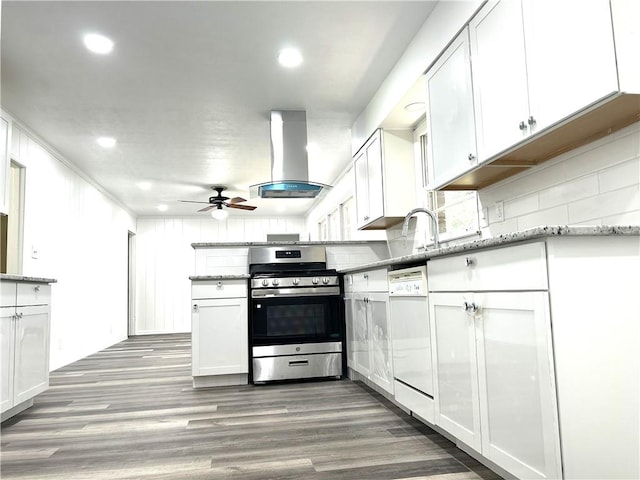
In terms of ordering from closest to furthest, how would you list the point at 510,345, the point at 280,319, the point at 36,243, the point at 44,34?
1. the point at 510,345
2. the point at 44,34
3. the point at 280,319
4. the point at 36,243

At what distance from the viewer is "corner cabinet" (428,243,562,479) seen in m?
1.38

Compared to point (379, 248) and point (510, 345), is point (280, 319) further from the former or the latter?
point (510, 345)

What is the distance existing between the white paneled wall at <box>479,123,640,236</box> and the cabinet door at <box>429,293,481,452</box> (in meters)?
0.66

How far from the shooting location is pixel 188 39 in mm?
3105

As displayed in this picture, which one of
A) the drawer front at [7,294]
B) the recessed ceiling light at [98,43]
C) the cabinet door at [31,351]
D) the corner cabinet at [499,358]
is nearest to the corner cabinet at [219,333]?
→ the cabinet door at [31,351]

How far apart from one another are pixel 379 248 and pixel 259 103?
1.78 metres

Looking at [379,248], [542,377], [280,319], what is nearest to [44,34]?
[280,319]

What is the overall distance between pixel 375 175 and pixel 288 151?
94cm

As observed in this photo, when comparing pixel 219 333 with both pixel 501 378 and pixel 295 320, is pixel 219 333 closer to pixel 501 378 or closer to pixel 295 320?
pixel 295 320

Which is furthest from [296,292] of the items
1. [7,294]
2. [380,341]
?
[7,294]

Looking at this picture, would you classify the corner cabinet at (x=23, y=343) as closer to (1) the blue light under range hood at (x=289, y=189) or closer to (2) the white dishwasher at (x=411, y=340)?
(1) the blue light under range hood at (x=289, y=189)

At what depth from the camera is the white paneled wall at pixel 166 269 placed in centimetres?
945

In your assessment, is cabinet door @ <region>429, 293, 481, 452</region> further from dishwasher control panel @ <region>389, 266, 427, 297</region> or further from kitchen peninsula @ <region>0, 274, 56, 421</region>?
kitchen peninsula @ <region>0, 274, 56, 421</region>

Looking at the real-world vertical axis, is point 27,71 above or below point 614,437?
above
